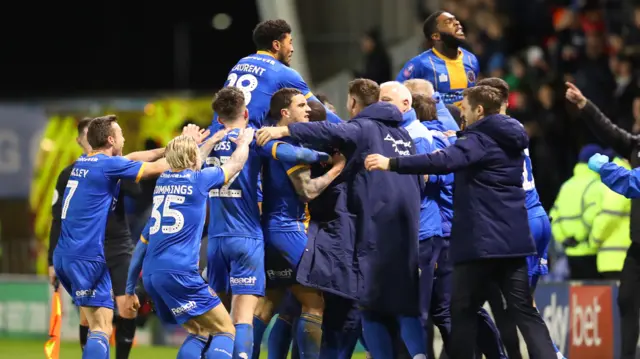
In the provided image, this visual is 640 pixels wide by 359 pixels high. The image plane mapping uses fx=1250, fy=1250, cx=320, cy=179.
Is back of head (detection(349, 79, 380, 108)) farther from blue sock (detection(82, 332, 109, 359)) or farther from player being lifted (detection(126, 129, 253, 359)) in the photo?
blue sock (detection(82, 332, 109, 359))

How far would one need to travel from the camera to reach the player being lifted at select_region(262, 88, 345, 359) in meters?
8.88

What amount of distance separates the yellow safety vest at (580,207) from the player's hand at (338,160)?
4.23 m

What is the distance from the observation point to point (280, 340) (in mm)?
9414

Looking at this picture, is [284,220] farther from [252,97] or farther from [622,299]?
[622,299]

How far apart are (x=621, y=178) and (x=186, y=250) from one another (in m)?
3.23

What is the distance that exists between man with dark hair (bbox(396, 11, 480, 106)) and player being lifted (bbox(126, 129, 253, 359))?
9.25 feet

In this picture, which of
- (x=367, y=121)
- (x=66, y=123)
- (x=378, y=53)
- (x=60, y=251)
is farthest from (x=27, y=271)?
(x=367, y=121)

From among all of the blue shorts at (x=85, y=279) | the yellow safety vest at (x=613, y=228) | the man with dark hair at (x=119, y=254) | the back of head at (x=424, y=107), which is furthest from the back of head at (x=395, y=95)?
the yellow safety vest at (x=613, y=228)

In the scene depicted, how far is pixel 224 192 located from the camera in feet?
29.2

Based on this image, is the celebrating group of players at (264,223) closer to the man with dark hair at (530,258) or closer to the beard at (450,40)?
the man with dark hair at (530,258)

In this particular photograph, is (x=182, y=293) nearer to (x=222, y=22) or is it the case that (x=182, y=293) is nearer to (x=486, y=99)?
(x=486, y=99)

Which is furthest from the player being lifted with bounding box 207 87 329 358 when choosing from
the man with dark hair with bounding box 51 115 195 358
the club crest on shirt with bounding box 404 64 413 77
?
the club crest on shirt with bounding box 404 64 413 77

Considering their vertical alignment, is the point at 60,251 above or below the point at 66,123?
below

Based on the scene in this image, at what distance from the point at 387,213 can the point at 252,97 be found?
4.70 ft
